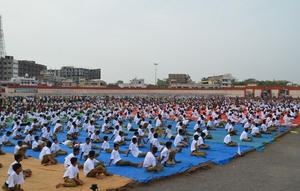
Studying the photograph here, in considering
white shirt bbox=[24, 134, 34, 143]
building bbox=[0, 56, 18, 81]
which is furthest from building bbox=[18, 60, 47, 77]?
white shirt bbox=[24, 134, 34, 143]

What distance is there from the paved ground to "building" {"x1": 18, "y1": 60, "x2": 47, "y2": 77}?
252 feet

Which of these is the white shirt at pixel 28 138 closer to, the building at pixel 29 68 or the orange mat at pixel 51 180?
the orange mat at pixel 51 180

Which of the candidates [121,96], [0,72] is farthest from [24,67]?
[121,96]

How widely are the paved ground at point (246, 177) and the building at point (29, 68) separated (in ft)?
252

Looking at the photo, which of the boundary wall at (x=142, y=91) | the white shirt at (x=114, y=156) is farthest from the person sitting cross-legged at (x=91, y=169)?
the boundary wall at (x=142, y=91)

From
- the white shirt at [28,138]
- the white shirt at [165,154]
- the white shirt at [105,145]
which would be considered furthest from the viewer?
the white shirt at [28,138]

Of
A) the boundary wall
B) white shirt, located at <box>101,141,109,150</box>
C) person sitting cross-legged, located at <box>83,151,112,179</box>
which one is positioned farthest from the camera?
the boundary wall

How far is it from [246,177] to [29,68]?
82.3 m

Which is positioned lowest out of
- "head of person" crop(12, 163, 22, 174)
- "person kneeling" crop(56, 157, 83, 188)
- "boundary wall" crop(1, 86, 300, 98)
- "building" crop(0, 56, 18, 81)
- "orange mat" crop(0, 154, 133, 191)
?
"orange mat" crop(0, 154, 133, 191)

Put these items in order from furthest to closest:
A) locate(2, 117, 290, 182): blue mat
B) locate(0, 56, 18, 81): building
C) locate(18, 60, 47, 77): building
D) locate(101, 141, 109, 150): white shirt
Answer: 1. locate(18, 60, 47, 77): building
2. locate(0, 56, 18, 81): building
3. locate(101, 141, 109, 150): white shirt
4. locate(2, 117, 290, 182): blue mat

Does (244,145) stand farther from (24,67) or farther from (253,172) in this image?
(24,67)

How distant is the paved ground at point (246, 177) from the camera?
6.79 meters

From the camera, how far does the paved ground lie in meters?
6.79

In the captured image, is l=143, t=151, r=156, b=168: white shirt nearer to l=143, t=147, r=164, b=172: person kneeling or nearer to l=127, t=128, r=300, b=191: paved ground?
l=143, t=147, r=164, b=172: person kneeling
